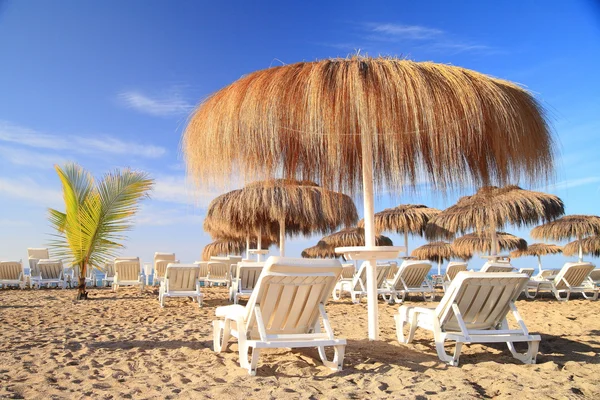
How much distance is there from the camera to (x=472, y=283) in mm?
3480

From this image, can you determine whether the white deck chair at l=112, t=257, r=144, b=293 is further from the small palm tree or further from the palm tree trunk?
the small palm tree

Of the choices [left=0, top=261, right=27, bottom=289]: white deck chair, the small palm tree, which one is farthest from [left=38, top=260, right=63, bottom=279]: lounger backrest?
the small palm tree

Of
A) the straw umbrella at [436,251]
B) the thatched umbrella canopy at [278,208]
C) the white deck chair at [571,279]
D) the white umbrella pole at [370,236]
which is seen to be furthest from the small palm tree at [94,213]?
the straw umbrella at [436,251]

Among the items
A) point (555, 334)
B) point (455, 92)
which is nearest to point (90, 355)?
point (455, 92)

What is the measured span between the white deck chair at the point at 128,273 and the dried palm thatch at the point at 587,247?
18.7m

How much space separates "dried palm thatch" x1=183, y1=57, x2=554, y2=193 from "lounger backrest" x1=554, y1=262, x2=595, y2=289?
554 centimetres

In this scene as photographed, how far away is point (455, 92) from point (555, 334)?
2932 mm

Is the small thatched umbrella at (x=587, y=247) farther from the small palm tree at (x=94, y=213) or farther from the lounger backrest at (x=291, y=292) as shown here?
the lounger backrest at (x=291, y=292)

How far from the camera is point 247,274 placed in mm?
7906

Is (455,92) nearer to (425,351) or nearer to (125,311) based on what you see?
(425,351)

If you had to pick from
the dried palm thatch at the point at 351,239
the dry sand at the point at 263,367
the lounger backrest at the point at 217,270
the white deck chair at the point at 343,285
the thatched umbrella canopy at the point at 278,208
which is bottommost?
the dry sand at the point at 263,367

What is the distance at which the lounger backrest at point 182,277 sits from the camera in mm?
7477

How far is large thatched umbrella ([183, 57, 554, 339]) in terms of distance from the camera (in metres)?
3.60

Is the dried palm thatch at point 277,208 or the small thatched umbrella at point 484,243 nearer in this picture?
the dried palm thatch at point 277,208
